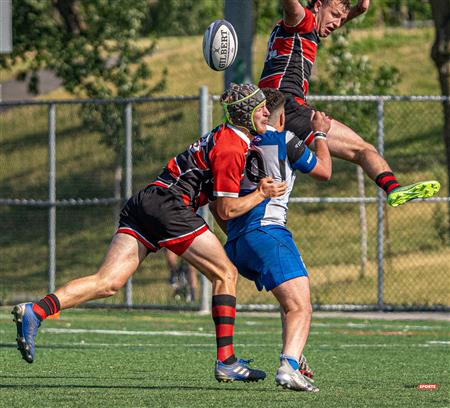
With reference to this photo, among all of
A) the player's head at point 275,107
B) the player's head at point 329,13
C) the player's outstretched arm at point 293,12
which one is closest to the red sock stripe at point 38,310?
the player's head at point 275,107

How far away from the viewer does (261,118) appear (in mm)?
8734

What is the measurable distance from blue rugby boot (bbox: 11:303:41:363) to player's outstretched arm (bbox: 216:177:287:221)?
1376mm

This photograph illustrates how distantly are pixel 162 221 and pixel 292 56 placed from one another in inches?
92.3

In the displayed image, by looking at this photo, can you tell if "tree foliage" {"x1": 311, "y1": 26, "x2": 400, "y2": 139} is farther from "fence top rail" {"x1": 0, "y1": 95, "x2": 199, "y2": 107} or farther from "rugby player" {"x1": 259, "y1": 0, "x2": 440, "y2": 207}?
"rugby player" {"x1": 259, "y1": 0, "x2": 440, "y2": 207}

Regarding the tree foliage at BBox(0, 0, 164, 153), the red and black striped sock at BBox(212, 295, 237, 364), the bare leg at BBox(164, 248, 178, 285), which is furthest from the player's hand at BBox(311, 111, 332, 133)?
the tree foliage at BBox(0, 0, 164, 153)

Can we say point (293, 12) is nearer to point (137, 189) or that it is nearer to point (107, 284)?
point (107, 284)

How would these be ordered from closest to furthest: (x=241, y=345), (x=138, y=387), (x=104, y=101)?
1. (x=138, y=387)
2. (x=241, y=345)
3. (x=104, y=101)

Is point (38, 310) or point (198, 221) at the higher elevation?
point (198, 221)

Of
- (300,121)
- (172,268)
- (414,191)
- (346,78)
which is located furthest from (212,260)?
(346,78)

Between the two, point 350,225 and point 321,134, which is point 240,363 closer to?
point 321,134

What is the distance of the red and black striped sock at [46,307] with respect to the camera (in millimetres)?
8516

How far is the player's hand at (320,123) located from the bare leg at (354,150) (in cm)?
57

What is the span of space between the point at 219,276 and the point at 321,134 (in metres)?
1.37

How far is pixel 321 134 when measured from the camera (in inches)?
369
